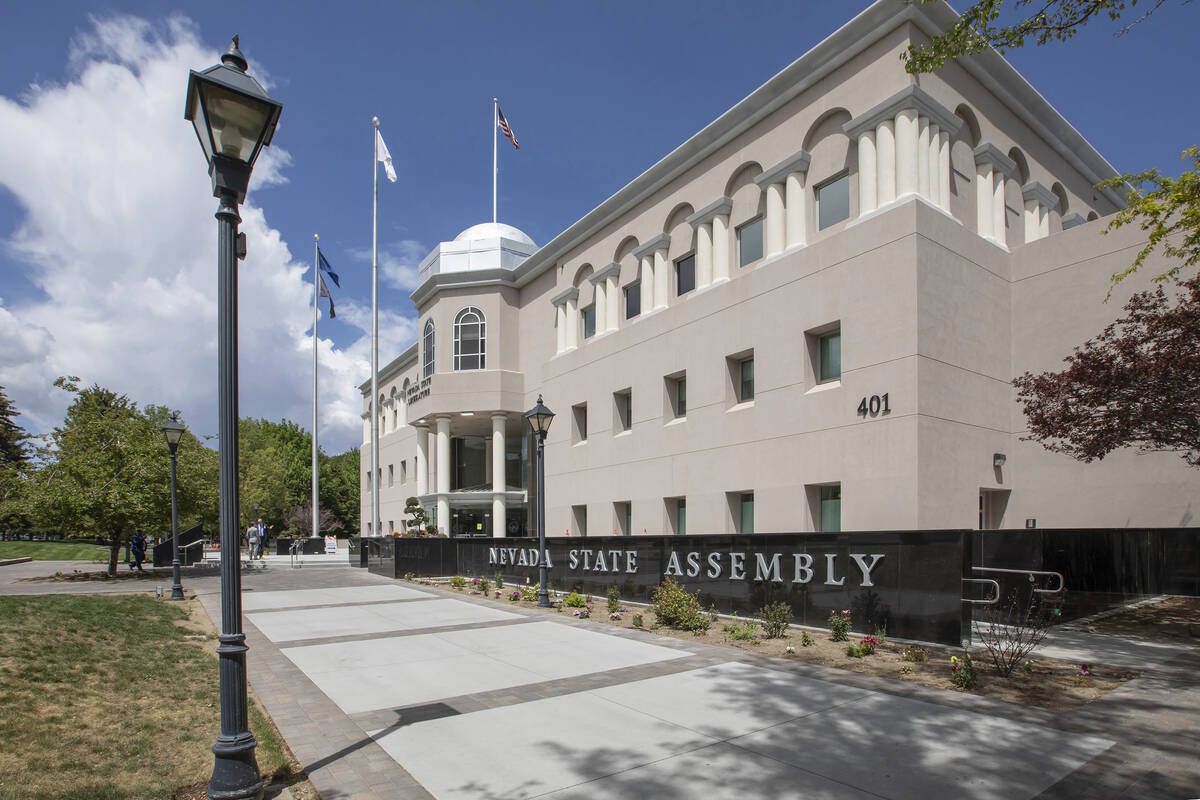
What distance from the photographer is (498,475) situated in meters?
38.2

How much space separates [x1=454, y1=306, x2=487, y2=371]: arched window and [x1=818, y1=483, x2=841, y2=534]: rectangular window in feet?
73.7

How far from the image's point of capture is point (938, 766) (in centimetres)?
596

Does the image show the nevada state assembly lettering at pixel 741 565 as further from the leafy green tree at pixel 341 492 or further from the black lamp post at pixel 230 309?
Result: the leafy green tree at pixel 341 492

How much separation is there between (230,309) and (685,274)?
21695mm

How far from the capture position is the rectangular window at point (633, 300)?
28719 millimetres

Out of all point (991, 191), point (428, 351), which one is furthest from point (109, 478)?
point (991, 191)

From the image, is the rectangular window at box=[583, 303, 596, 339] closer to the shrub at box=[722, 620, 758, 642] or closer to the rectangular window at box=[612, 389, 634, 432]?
the rectangular window at box=[612, 389, 634, 432]

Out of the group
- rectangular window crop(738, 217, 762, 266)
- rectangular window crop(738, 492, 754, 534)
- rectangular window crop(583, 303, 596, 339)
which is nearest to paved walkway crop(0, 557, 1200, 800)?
rectangular window crop(738, 492, 754, 534)

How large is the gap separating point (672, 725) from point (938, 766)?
236 centimetres

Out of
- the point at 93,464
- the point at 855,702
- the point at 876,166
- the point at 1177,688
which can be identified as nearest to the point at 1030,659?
the point at 1177,688

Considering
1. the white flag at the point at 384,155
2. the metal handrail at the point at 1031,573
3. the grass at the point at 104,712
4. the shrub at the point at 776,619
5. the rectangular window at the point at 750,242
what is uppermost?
the white flag at the point at 384,155

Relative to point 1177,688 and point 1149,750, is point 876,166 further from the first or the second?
point 1149,750

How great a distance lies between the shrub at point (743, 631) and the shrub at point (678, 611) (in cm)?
46

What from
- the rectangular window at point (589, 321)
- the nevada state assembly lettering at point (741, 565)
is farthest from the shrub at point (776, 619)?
the rectangular window at point (589, 321)
